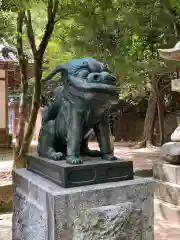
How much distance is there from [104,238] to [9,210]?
3.64 metres

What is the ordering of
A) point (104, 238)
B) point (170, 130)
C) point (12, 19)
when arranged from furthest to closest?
1. point (170, 130)
2. point (12, 19)
3. point (104, 238)

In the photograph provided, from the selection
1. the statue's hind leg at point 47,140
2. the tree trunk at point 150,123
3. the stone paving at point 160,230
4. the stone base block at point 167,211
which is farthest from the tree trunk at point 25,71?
the tree trunk at point 150,123

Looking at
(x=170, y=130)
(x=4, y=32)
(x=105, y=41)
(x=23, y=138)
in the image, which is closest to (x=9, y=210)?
(x=23, y=138)

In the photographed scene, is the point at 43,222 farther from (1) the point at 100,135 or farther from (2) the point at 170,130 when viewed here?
(2) the point at 170,130

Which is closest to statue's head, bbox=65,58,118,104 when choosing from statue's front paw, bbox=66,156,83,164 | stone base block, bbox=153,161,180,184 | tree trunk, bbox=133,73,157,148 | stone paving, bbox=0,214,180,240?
statue's front paw, bbox=66,156,83,164

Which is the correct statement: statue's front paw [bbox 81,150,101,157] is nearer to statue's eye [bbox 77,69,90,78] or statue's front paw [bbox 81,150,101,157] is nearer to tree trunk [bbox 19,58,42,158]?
statue's eye [bbox 77,69,90,78]

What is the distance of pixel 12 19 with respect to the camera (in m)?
6.36

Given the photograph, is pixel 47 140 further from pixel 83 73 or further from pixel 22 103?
pixel 22 103

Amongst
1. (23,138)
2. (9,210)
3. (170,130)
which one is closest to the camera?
(9,210)

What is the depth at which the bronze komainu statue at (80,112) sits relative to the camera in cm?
219

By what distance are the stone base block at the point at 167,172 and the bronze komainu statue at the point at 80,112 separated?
7.88 ft

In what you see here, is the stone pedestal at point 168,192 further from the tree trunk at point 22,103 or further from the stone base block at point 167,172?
the tree trunk at point 22,103

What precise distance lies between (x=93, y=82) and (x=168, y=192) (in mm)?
3128

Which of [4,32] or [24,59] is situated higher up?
[4,32]
